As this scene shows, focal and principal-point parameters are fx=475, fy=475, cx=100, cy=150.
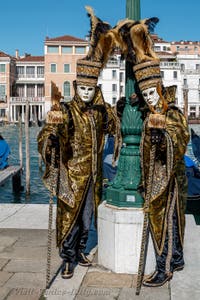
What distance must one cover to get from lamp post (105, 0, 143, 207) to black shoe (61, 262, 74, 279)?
588mm

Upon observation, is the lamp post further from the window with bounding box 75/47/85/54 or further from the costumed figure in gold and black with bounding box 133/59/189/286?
the window with bounding box 75/47/85/54

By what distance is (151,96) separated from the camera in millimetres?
3459

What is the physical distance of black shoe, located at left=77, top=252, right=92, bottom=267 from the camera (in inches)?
153

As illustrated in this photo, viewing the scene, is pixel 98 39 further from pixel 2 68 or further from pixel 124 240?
pixel 2 68

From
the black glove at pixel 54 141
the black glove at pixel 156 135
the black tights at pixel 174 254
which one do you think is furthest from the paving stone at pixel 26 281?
the black glove at pixel 156 135

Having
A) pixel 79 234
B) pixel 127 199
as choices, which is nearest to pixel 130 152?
pixel 127 199

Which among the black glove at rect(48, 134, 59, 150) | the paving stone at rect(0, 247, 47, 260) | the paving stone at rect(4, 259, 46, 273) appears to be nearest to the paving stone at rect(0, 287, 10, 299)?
the paving stone at rect(4, 259, 46, 273)

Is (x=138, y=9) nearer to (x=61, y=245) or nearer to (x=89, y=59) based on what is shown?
(x=89, y=59)

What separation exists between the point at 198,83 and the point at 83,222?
53899 millimetres

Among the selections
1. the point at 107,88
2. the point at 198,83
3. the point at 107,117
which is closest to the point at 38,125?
the point at 107,88

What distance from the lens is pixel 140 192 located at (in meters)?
3.72

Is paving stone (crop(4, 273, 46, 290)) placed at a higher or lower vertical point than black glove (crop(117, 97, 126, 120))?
lower

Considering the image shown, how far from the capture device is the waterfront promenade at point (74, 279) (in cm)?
332

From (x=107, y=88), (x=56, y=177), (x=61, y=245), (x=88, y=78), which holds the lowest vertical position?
(x=61, y=245)
